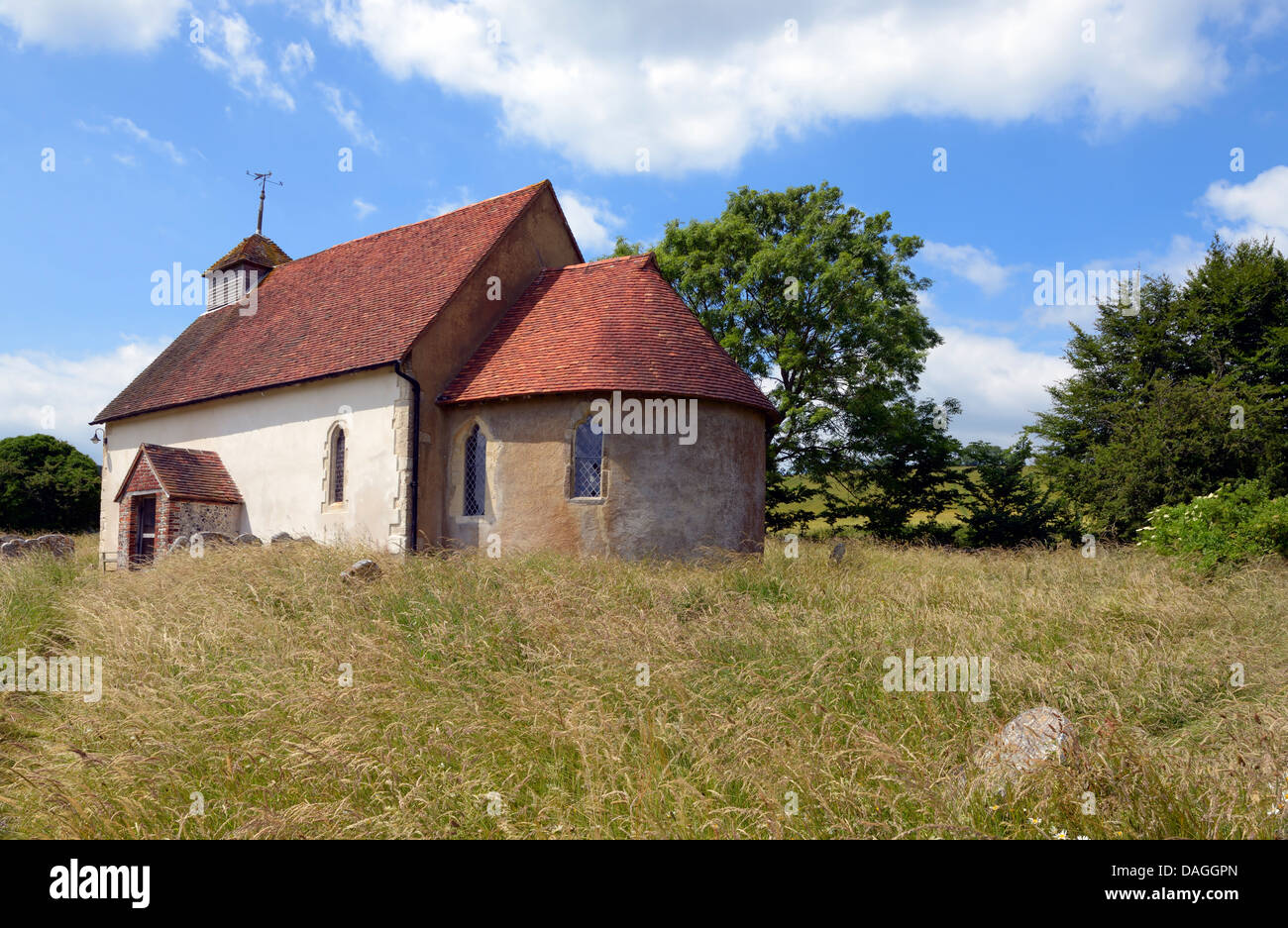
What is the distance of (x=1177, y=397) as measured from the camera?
2206 centimetres

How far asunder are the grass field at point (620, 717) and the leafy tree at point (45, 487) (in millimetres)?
27402

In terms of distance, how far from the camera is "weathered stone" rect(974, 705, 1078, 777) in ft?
14.5

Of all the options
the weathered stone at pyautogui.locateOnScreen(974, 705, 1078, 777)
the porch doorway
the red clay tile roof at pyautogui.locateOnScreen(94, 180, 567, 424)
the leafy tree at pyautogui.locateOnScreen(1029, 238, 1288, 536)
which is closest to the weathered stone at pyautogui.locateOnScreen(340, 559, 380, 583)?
the red clay tile roof at pyautogui.locateOnScreen(94, 180, 567, 424)

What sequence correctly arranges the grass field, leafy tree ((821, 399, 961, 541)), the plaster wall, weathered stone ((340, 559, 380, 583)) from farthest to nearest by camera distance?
leafy tree ((821, 399, 961, 541)) → the plaster wall → weathered stone ((340, 559, 380, 583)) → the grass field

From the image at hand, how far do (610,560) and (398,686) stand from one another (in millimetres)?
7190

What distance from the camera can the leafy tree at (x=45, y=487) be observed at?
3092cm

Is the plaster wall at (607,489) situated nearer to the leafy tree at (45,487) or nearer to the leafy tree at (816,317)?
the leafy tree at (816,317)

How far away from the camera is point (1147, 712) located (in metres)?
5.88

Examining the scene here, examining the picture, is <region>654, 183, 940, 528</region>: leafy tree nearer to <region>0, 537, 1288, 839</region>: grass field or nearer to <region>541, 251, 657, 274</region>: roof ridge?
<region>541, 251, 657, 274</region>: roof ridge

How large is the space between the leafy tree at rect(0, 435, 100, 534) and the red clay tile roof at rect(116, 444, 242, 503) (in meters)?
16.6

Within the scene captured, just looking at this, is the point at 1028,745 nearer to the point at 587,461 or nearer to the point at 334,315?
the point at 587,461
